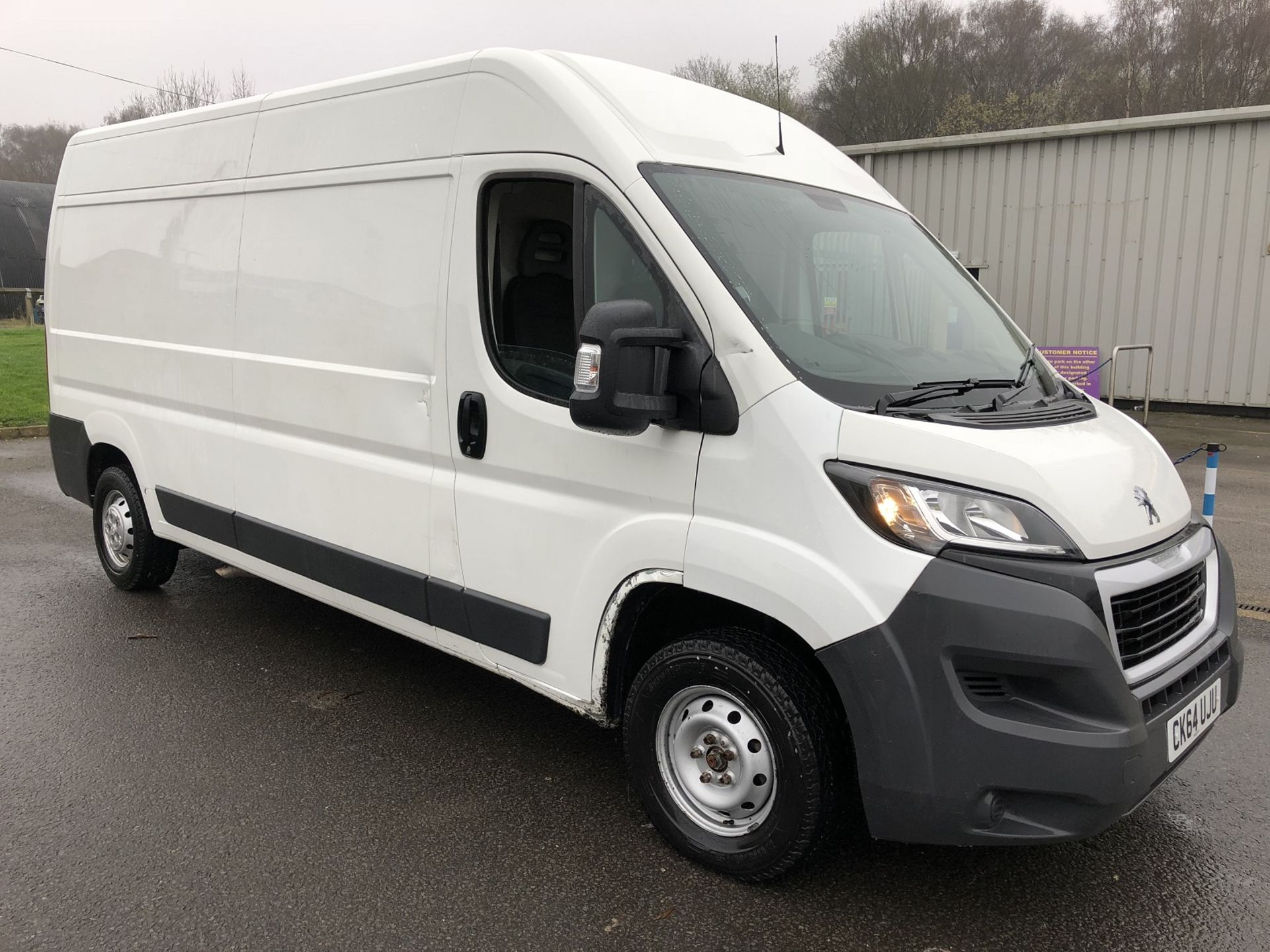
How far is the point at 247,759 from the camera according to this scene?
11.9 feet

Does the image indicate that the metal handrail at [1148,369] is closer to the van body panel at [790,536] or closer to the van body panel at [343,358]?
the van body panel at [343,358]

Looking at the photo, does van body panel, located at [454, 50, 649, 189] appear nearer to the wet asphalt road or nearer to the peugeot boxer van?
the peugeot boxer van

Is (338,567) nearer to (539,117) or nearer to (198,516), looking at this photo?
(198,516)

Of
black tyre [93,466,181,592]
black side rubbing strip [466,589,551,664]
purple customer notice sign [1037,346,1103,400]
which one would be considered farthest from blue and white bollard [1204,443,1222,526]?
purple customer notice sign [1037,346,1103,400]

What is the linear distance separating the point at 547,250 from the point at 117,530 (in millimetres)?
3729

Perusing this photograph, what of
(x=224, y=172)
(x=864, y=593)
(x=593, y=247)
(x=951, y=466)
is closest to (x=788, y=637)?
(x=864, y=593)

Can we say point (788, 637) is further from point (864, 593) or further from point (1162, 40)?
point (1162, 40)

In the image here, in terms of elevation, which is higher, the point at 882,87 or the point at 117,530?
the point at 882,87

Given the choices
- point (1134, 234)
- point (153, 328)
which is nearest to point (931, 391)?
point (153, 328)

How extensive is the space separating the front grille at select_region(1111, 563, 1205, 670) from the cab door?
1148mm

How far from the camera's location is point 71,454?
18.7 ft

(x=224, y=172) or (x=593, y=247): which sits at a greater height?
(x=224, y=172)

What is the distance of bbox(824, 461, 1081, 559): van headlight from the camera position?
238 cm

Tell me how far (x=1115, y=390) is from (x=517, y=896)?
12854 mm
